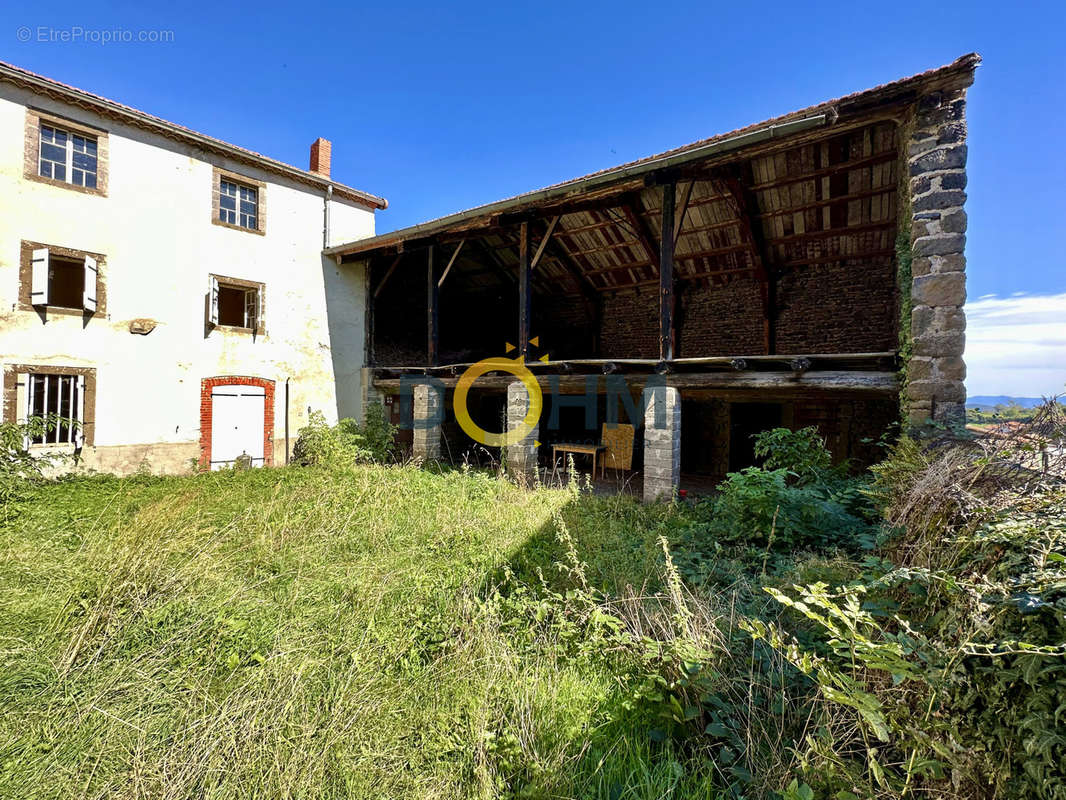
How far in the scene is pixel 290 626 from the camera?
3289 millimetres

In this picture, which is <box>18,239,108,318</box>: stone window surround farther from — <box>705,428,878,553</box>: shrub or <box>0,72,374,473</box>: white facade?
<box>705,428,878,553</box>: shrub

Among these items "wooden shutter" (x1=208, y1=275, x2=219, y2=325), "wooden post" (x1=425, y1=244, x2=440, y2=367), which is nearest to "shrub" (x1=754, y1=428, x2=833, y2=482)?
"wooden post" (x1=425, y1=244, x2=440, y2=367)

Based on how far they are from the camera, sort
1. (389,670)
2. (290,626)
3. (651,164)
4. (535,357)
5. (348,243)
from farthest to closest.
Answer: (535,357), (348,243), (651,164), (290,626), (389,670)

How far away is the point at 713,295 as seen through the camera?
38.1ft

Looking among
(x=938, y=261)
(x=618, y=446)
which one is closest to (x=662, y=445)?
(x=618, y=446)

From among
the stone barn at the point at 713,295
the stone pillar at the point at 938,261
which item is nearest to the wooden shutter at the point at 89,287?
the stone barn at the point at 713,295

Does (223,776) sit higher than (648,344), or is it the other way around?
(648,344)

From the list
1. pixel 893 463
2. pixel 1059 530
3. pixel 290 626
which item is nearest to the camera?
pixel 1059 530

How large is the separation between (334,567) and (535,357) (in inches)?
399

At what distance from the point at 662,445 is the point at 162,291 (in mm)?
10186

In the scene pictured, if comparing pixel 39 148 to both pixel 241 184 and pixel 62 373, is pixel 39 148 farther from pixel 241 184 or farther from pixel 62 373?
pixel 62 373

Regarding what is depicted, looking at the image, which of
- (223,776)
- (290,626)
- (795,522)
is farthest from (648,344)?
(223,776)

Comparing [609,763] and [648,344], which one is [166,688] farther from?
[648,344]

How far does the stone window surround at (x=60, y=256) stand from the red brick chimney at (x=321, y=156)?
5.33 m
